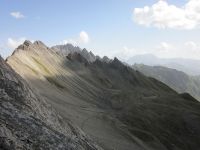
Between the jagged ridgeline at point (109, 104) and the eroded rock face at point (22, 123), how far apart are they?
2638cm

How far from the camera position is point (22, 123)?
48.8 ft

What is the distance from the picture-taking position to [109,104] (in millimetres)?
111688

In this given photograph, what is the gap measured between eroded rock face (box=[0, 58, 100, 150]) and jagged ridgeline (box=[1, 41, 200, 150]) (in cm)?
2638

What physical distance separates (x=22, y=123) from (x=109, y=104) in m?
97.3

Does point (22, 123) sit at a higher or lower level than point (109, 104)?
lower

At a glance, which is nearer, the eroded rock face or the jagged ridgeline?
the eroded rock face

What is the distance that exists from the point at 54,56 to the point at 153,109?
57840 mm

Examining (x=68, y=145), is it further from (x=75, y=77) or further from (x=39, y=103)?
(x=75, y=77)

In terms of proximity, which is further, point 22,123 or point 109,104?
point 109,104

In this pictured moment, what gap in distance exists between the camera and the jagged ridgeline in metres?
72.4

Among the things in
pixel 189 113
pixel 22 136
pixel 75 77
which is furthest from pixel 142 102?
pixel 22 136

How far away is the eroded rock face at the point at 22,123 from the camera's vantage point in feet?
43.6

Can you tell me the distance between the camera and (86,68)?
517ft

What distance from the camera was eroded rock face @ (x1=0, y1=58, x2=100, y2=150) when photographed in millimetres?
13297
